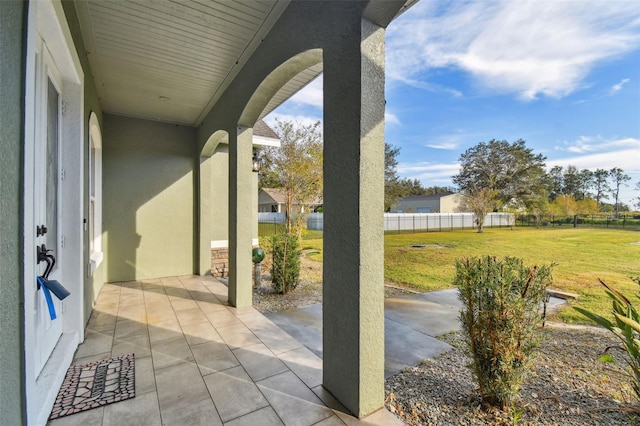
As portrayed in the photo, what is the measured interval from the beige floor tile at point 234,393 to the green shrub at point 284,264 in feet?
8.87

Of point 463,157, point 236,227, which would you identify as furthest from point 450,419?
point 463,157

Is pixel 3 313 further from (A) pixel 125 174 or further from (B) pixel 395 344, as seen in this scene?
(A) pixel 125 174

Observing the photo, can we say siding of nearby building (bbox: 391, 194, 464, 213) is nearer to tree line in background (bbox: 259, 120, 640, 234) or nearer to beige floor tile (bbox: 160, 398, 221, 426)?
tree line in background (bbox: 259, 120, 640, 234)

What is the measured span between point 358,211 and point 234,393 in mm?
1802

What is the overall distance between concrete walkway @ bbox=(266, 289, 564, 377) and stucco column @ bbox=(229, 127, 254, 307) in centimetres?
63

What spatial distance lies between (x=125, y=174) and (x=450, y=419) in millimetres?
6620

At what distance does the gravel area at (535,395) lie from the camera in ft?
6.68

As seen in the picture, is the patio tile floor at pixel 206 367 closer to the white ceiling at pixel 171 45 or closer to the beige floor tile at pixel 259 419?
the beige floor tile at pixel 259 419

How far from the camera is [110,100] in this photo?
197 inches

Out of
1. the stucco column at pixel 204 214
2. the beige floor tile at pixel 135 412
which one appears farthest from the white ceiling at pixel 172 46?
the beige floor tile at pixel 135 412

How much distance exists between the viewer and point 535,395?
236cm

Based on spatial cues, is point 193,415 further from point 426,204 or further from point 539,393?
point 426,204

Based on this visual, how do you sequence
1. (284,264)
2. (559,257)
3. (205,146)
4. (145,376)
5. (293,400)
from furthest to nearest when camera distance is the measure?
1. (559,257)
2. (205,146)
3. (284,264)
4. (145,376)
5. (293,400)

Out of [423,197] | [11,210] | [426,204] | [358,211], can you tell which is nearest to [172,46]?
[11,210]
